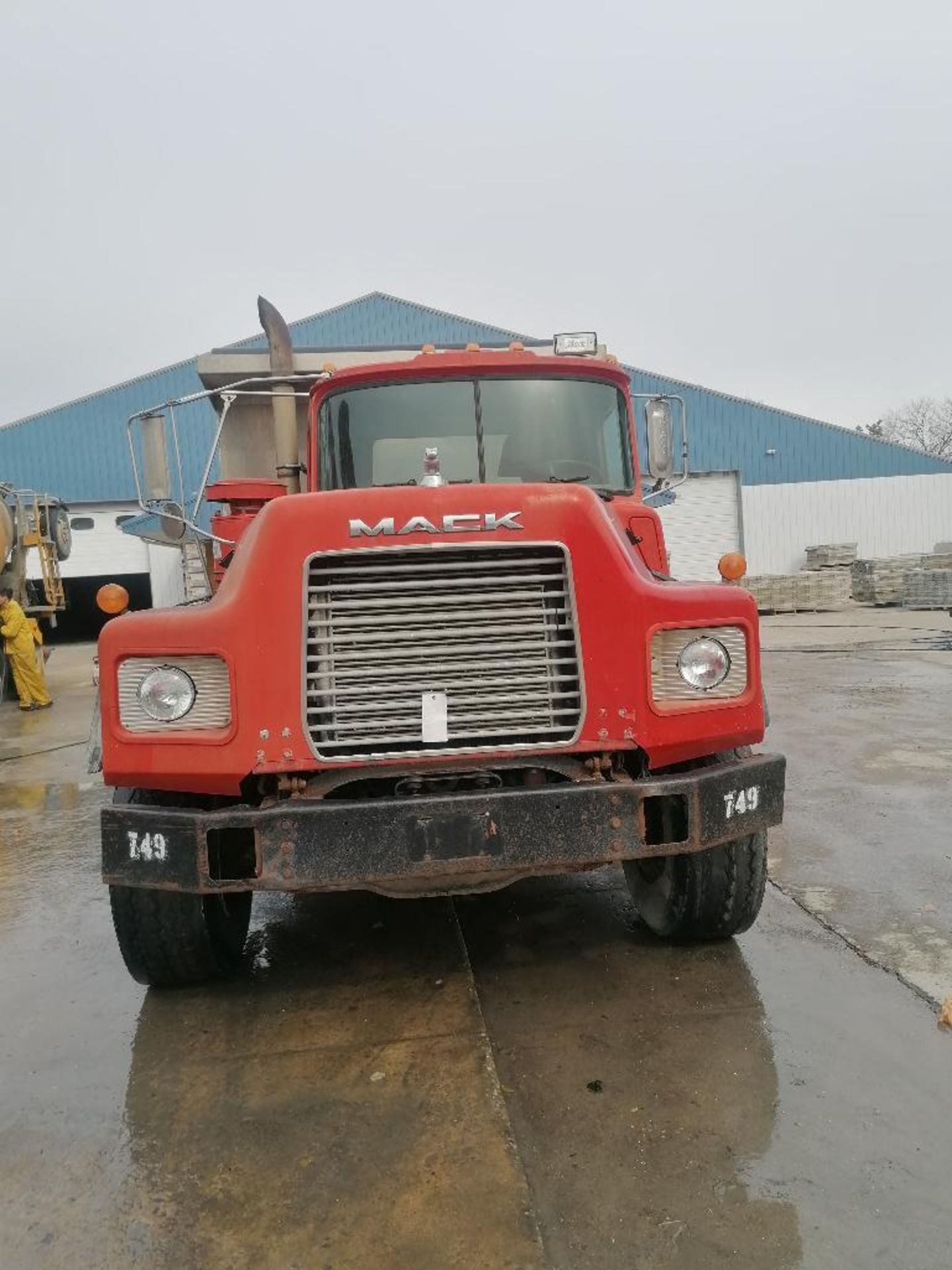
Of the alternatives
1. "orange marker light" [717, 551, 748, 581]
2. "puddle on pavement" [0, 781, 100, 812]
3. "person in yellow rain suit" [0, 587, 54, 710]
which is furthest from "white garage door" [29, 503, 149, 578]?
"orange marker light" [717, 551, 748, 581]

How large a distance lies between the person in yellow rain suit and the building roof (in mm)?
14441

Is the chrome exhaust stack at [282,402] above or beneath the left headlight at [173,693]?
above

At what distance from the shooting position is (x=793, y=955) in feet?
11.6

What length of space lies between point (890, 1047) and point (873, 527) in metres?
26.5

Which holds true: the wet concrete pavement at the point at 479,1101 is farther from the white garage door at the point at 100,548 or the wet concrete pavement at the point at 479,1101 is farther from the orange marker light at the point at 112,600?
the white garage door at the point at 100,548

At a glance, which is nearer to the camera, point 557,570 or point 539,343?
point 557,570

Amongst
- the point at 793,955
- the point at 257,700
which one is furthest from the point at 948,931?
Result: the point at 257,700

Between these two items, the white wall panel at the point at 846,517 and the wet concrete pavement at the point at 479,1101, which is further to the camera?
the white wall panel at the point at 846,517

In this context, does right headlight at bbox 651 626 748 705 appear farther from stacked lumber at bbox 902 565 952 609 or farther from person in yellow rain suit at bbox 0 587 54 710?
stacked lumber at bbox 902 565 952 609

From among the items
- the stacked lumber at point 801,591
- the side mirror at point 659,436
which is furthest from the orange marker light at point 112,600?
the stacked lumber at point 801,591

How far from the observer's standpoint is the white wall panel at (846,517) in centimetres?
2625

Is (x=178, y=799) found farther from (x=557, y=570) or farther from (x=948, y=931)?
(x=948, y=931)

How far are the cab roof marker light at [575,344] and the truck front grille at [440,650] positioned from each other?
1.94m

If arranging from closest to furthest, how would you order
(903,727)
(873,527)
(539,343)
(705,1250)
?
(705,1250), (539,343), (903,727), (873,527)
